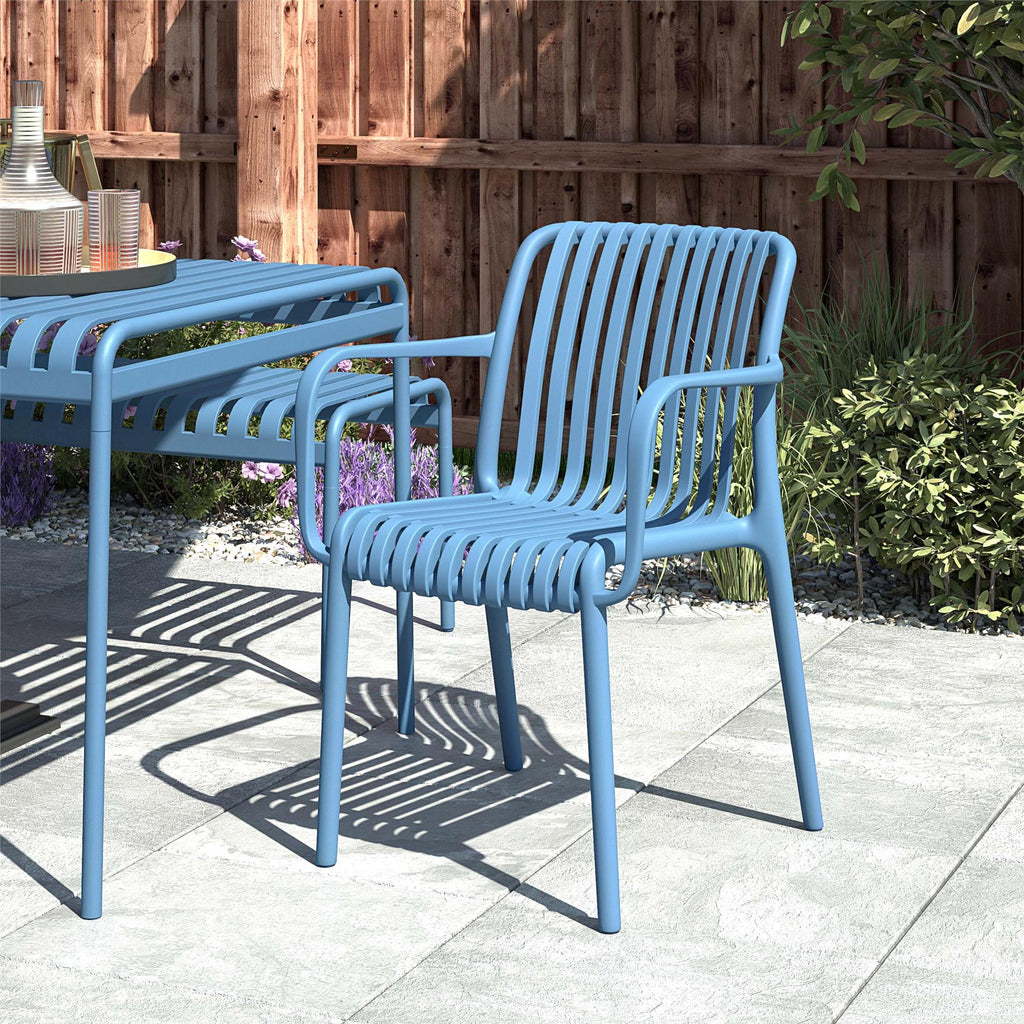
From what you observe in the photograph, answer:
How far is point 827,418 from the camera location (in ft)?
14.0

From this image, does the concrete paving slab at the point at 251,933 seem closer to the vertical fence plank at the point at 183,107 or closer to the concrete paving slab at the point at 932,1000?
the concrete paving slab at the point at 932,1000

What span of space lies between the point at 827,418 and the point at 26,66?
3.70 m

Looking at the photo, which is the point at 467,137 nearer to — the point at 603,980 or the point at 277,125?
the point at 277,125

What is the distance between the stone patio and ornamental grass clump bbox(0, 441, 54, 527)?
1040 mm

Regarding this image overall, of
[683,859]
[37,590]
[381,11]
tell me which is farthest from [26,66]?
[683,859]

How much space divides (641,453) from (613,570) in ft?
7.73

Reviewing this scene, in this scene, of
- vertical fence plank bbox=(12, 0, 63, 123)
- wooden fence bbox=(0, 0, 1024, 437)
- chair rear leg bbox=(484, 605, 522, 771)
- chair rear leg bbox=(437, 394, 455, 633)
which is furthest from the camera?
vertical fence plank bbox=(12, 0, 63, 123)

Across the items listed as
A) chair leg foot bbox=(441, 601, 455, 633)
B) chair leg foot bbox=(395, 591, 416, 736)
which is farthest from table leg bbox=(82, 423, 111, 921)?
chair leg foot bbox=(441, 601, 455, 633)

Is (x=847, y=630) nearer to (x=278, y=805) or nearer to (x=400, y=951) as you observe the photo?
(x=278, y=805)

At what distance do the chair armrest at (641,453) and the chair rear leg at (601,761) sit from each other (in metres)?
0.05

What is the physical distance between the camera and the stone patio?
229 centimetres

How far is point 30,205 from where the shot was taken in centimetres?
278

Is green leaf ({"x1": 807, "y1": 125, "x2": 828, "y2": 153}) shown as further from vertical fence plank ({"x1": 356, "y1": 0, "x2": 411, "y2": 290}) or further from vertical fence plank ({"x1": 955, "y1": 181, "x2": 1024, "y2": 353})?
vertical fence plank ({"x1": 356, "y1": 0, "x2": 411, "y2": 290})

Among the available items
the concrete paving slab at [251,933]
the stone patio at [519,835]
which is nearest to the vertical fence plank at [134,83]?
the stone patio at [519,835]
